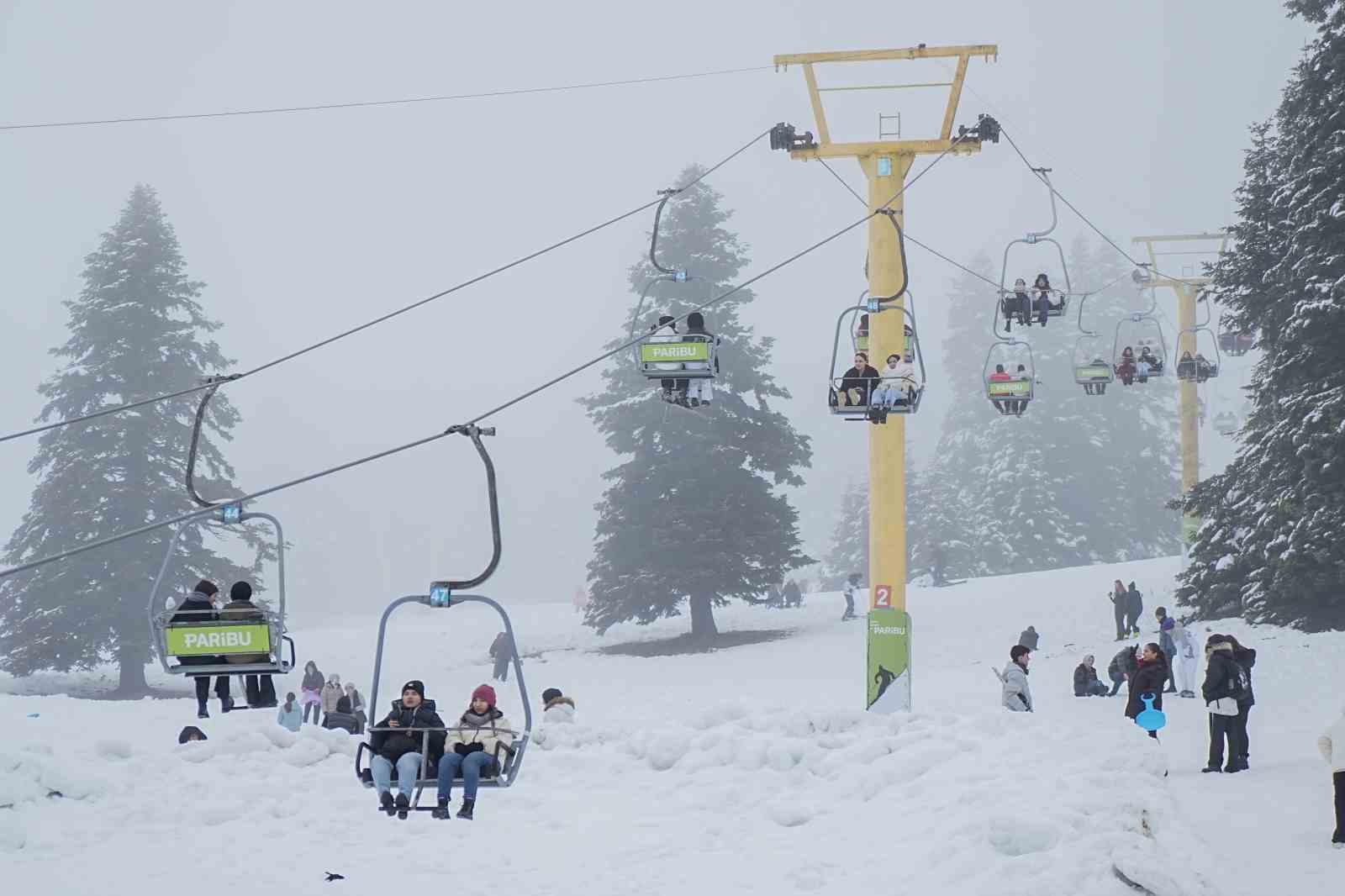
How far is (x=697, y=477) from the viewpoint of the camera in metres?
42.0

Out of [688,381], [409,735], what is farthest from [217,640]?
[688,381]

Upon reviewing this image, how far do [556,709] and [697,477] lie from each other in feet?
65.7

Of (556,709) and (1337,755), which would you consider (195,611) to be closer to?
(556,709)

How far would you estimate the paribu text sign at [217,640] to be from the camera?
14547 millimetres

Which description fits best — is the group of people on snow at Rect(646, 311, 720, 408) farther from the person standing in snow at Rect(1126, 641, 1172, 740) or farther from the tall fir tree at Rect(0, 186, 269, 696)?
the tall fir tree at Rect(0, 186, 269, 696)

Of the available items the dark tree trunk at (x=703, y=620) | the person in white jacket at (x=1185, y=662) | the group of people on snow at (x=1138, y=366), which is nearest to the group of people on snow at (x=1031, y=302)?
the person in white jacket at (x=1185, y=662)

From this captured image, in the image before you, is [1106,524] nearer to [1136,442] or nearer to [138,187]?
[1136,442]

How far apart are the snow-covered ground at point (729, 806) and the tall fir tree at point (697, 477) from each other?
→ 51.6 feet

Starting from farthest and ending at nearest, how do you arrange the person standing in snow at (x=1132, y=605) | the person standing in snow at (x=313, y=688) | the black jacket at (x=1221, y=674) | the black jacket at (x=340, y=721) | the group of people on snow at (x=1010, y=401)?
1. the person standing in snow at (x=1132, y=605)
2. the person standing in snow at (x=313, y=688)
3. the group of people on snow at (x=1010, y=401)
4. the black jacket at (x=340, y=721)
5. the black jacket at (x=1221, y=674)

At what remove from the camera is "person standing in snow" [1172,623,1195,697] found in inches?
974

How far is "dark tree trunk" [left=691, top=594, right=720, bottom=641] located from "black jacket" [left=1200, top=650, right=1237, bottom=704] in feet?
84.0

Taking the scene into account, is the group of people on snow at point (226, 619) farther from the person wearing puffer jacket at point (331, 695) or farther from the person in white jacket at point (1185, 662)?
the person in white jacket at point (1185, 662)

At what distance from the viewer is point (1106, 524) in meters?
64.4

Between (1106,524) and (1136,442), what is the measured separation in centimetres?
536
